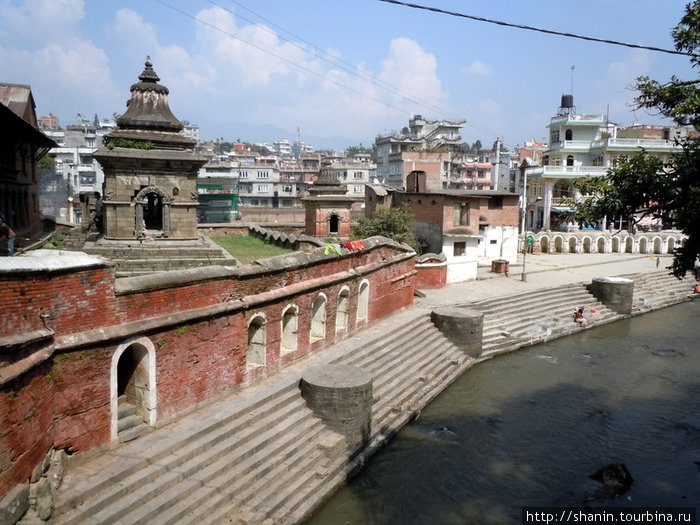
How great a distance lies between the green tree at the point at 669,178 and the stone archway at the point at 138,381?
7125mm

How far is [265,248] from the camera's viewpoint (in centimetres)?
2019

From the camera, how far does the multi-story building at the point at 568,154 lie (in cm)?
4056

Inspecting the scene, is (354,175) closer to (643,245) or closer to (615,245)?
(615,245)

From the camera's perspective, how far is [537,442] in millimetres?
13062

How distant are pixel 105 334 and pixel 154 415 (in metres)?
1.80

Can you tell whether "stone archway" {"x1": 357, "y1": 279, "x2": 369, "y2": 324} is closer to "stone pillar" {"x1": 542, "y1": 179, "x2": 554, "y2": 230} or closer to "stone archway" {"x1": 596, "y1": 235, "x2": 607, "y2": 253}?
"stone archway" {"x1": 596, "y1": 235, "x2": 607, "y2": 253}

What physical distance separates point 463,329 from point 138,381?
11.3 metres

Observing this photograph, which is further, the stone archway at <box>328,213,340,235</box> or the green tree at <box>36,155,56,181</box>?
the green tree at <box>36,155,56,181</box>

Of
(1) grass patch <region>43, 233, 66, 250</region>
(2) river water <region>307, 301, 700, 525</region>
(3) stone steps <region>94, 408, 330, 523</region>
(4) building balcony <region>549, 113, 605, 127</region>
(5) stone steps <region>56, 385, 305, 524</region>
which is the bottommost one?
→ (2) river water <region>307, 301, 700, 525</region>

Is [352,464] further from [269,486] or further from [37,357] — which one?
[37,357]

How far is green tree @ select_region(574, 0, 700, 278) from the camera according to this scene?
791 centimetres

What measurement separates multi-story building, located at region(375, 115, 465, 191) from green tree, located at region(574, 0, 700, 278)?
35.7 m

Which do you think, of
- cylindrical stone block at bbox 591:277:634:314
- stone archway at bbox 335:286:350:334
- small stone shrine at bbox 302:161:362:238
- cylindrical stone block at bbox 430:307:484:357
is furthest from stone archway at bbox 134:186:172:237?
cylindrical stone block at bbox 591:277:634:314

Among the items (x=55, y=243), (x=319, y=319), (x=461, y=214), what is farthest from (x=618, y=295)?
(x=55, y=243)
